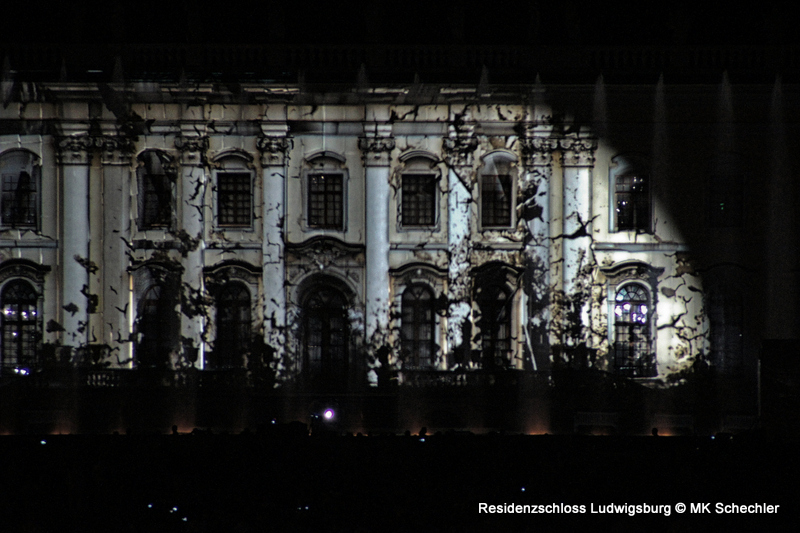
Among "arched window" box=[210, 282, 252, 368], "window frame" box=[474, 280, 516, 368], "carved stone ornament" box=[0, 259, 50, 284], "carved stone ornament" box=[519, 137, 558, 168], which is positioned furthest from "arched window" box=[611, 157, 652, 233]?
"carved stone ornament" box=[0, 259, 50, 284]

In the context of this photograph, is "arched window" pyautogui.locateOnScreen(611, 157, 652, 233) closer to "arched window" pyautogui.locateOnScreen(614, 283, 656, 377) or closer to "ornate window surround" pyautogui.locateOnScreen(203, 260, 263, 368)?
"arched window" pyautogui.locateOnScreen(614, 283, 656, 377)

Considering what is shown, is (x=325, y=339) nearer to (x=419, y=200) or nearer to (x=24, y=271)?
(x=419, y=200)

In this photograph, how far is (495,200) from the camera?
67.4 feet

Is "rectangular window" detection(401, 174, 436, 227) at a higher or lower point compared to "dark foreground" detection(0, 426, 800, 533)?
higher

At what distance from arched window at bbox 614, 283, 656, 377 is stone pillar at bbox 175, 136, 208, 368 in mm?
11264

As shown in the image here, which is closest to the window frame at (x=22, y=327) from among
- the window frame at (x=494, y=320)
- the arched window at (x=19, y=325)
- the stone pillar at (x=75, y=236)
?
the arched window at (x=19, y=325)

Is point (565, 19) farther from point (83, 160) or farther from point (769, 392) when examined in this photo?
point (83, 160)

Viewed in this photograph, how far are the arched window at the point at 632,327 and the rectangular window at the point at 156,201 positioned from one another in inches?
491

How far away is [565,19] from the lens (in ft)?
66.9

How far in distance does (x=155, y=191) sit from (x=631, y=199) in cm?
1303

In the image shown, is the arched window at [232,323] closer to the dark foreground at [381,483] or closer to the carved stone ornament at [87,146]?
the carved stone ornament at [87,146]

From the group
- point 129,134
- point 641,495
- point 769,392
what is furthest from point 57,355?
point 769,392

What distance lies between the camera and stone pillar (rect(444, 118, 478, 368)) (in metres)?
20.2

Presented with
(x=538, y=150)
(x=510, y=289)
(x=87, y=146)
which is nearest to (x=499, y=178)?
(x=538, y=150)
